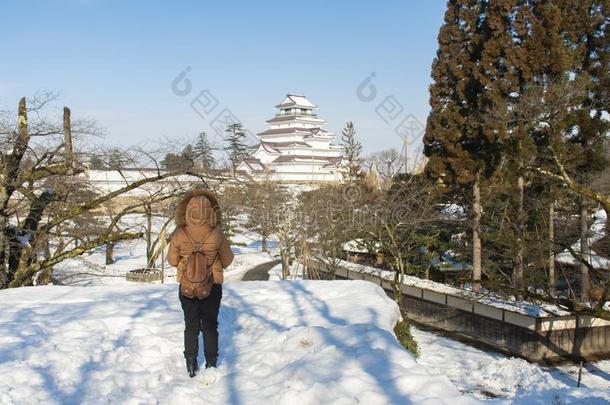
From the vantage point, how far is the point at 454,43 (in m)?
17.0

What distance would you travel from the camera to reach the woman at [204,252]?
3.57 m

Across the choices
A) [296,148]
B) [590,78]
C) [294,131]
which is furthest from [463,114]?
[294,131]

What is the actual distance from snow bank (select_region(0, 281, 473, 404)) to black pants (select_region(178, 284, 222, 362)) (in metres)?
0.19

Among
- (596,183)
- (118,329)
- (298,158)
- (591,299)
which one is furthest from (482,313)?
(298,158)

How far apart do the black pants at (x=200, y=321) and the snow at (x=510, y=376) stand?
359 cm

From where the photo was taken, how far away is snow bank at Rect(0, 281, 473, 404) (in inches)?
121

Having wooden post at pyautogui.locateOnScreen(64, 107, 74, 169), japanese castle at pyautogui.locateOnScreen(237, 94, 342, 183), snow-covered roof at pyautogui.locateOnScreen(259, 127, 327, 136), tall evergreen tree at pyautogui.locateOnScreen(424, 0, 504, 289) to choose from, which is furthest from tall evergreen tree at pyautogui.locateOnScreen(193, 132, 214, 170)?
snow-covered roof at pyautogui.locateOnScreen(259, 127, 327, 136)

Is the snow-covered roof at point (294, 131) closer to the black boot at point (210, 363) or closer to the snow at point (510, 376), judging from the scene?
the snow at point (510, 376)

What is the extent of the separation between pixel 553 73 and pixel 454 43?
3.59 m

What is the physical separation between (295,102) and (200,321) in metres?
49.8

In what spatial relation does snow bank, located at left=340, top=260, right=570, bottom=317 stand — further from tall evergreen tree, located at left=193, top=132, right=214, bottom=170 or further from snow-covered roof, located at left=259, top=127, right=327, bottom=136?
snow-covered roof, located at left=259, top=127, right=327, bottom=136

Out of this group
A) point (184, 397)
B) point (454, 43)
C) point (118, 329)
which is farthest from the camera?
point (454, 43)

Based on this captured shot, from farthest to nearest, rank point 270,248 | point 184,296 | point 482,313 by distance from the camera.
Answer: point 270,248 < point 482,313 < point 184,296

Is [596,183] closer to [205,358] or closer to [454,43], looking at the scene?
[454,43]
